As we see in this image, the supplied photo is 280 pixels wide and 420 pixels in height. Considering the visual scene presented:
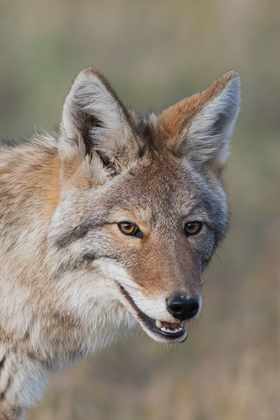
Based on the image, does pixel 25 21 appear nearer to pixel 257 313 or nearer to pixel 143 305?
pixel 257 313

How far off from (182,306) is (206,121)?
1.63 metres

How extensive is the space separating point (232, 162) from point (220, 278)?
268cm

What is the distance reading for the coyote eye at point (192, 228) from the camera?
16.5ft

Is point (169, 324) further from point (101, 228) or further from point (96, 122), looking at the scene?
point (96, 122)

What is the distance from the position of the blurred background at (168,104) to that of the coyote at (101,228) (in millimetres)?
1056

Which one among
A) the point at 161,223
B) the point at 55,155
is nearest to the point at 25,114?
the point at 55,155

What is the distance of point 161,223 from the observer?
487 cm

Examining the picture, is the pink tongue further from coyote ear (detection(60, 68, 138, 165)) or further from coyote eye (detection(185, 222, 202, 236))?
coyote ear (detection(60, 68, 138, 165))

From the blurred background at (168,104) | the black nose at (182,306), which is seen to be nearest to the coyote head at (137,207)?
the black nose at (182,306)

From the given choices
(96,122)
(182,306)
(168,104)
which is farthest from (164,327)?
(168,104)

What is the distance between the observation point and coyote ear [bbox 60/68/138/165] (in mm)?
4887

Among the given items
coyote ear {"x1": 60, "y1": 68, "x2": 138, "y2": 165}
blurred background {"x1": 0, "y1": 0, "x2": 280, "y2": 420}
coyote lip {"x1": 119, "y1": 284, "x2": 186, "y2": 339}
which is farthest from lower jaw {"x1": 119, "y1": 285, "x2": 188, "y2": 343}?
blurred background {"x1": 0, "y1": 0, "x2": 280, "y2": 420}

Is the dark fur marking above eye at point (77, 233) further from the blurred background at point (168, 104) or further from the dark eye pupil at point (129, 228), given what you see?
the blurred background at point (168, 104)

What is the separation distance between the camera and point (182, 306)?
452 cm
